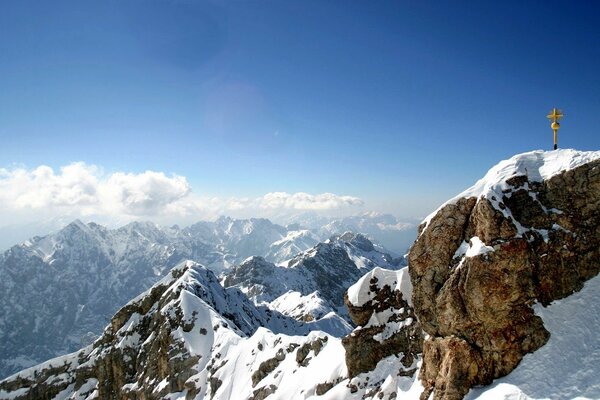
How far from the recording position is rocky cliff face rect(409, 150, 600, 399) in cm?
2514

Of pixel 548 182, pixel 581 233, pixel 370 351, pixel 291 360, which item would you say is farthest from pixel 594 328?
pixel 291 360

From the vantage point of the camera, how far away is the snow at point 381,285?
150 feet

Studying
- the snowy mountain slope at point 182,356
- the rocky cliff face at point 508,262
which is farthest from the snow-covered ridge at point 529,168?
the snowy mountain slope at point 182,356

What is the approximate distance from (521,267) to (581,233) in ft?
16.6

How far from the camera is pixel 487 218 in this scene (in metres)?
27.0

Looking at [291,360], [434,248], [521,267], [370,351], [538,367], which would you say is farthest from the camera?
[291,360]

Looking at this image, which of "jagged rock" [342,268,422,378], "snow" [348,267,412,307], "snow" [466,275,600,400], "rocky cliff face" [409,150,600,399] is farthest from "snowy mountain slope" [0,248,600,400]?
"rocky cliff face" [409,150,600,399]

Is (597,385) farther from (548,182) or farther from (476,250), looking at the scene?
(548,182)

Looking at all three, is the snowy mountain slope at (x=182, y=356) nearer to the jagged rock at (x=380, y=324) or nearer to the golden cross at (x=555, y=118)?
the jagged rock at (x=380, y=324)

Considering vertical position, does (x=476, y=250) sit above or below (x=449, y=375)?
above

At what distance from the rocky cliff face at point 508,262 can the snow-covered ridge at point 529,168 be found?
0.23 ft

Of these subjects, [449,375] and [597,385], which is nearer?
[597,385]

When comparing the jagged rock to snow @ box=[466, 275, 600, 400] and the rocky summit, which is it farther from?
snow @ box=[466, 275, 600, 400]

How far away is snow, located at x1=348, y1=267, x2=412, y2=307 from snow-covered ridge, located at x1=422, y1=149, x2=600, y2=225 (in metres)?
17.2
